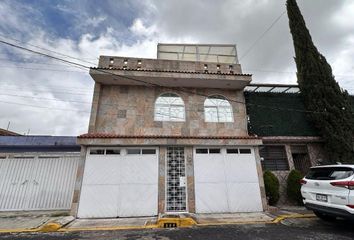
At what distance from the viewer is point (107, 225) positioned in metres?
6.39

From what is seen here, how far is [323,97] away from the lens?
10.7 metres

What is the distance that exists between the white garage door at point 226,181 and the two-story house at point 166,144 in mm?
40

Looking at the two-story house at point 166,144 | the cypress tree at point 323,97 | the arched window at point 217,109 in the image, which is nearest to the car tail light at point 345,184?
the two-story house at point 166,144

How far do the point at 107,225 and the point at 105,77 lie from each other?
6.83m

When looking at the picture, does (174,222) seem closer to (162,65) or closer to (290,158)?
(290,158)

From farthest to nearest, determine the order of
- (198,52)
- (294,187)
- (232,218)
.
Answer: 1. (198,52)
2. (294,187)
3. (232,218)

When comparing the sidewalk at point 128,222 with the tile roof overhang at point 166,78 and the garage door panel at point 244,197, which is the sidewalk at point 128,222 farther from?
the tile roof overhang at point 166,78

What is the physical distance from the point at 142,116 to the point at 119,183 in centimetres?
358

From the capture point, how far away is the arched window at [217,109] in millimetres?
10297

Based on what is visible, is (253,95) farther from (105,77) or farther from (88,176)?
(88,176)

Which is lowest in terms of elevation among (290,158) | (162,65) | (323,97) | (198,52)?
(290,158)

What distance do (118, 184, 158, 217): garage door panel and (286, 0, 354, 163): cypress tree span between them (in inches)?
388

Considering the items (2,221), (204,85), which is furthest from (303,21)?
(2,221)

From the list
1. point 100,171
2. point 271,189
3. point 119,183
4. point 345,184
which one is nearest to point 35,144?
point 100,171
